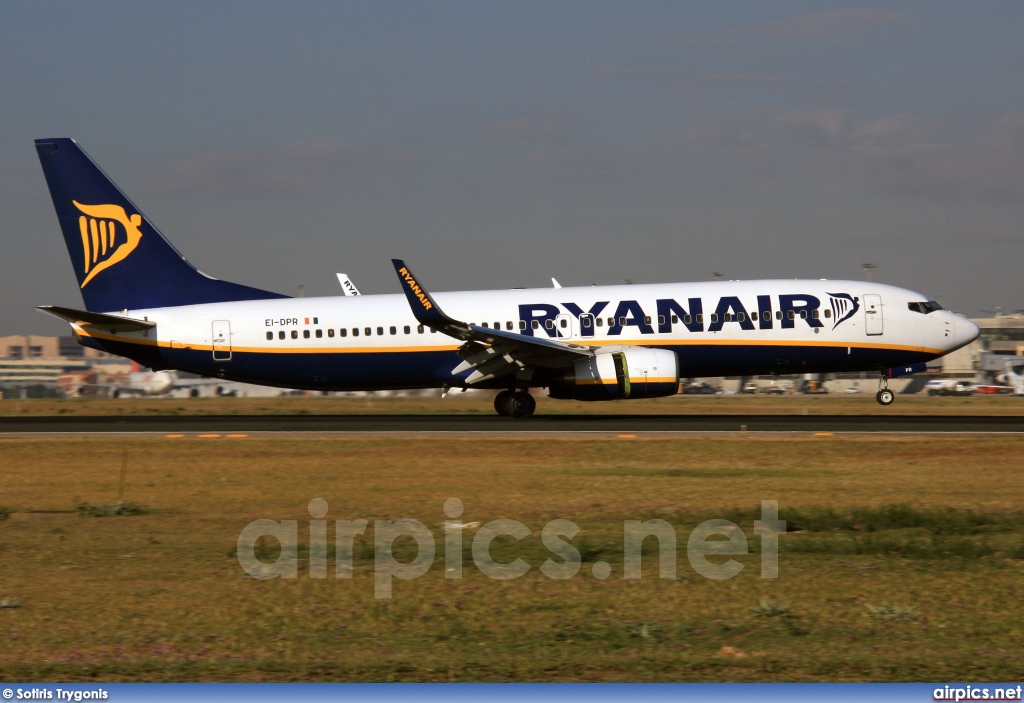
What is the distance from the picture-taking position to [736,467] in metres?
20.0

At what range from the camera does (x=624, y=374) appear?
30.0 m

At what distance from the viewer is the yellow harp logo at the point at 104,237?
34.2 m

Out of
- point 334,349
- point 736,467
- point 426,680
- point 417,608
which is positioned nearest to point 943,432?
point 736,467

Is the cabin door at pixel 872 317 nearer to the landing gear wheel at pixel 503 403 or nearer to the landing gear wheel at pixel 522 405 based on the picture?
the landing gear wheel at pixel 522 405

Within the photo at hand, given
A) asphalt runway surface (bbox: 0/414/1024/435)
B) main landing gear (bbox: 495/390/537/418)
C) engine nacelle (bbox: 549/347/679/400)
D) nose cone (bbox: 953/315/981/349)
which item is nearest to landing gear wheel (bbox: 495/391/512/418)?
main landing gear (bbox: 495/390/537/418)

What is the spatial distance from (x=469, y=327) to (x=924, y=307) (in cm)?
1375

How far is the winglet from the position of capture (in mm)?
29672

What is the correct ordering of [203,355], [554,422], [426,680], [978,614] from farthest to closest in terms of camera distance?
[203,355]
[554,422]
[978,614]
[426,680]

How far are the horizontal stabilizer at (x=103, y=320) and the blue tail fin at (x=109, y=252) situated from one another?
3.79 feet

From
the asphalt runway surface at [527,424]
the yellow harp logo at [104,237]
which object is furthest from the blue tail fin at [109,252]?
the asphalt runway surface at [527,424]

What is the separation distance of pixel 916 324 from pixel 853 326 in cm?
212

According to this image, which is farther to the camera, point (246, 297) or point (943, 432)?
point (246, 297)

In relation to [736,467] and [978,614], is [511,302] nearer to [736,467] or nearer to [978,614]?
[736,467]

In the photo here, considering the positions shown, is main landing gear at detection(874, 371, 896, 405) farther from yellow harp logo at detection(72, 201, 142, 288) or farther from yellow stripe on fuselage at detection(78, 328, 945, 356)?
yellow harp logo at detection(72, 201, 142, 288)
